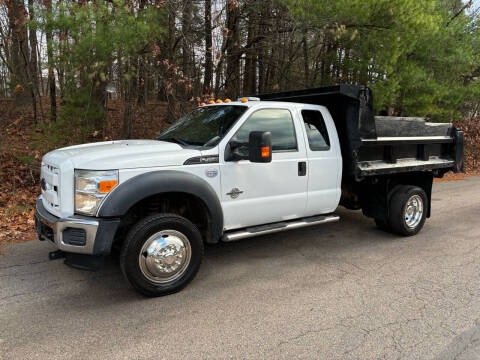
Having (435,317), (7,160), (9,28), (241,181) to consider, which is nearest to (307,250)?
(241,181)

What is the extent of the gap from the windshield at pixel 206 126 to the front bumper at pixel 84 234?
4.69 feet

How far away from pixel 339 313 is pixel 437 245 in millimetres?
2792

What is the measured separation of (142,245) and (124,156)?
2.94 ft

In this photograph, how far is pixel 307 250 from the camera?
17.3 feet

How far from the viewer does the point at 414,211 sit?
6.02 m

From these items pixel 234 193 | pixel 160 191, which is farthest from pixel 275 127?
pixel 160 191

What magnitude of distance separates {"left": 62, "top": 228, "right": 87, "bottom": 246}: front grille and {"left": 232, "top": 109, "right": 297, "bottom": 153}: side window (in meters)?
1.91

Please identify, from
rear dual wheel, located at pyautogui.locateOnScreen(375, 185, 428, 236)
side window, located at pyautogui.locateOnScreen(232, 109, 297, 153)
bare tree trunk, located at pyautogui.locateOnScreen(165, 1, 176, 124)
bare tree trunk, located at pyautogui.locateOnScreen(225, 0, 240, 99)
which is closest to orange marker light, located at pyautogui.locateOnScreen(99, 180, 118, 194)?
side window, located at pyautogui.locateOnScreen(232, 109, 297, 153)

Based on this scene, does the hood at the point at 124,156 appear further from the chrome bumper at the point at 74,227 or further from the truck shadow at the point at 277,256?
the truck shadow at the point at 277,256

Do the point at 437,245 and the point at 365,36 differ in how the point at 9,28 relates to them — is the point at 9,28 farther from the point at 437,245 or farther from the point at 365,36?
the point at 437,245

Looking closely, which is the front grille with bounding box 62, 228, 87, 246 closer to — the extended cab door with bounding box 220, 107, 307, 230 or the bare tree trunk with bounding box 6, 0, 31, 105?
the extended cab door with bounding box 220, 107, 307, 230

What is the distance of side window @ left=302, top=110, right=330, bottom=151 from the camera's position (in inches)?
197

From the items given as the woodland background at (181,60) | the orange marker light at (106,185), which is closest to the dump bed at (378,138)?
the orange marker light at (106,185)

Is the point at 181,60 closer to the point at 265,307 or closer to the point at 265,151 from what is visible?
the point at 265,151
